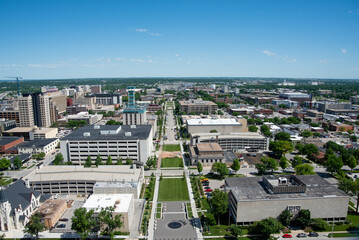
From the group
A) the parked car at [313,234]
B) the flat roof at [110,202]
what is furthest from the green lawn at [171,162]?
the parked car at [313,234]

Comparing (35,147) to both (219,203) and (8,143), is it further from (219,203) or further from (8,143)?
(219,203)

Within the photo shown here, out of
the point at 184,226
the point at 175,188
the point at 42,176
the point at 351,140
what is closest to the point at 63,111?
the point at 42,176

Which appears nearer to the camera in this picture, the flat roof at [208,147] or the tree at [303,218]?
the tree at [303,218]

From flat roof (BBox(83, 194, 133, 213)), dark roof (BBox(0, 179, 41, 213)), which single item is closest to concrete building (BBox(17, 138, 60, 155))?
dark roof (BBox(0, 179, 41, 213))

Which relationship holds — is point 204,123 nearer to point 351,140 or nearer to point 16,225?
point 351,140

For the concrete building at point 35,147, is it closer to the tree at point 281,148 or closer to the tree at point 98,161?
the tree at point 98,161

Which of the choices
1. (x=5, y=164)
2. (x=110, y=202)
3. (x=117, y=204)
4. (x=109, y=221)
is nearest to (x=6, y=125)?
(x=5, y=164)

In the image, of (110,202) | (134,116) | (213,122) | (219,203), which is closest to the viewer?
(219,203)
